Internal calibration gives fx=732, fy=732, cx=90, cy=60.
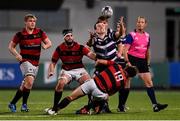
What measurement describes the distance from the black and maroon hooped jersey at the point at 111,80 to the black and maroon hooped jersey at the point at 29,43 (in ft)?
7.13

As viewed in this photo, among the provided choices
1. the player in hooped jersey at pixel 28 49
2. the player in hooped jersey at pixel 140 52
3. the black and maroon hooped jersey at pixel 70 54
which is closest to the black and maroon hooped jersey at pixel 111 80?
the black and maroon hooped jersey at pixel 70 54

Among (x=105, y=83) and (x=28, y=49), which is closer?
(x=105, y=83)

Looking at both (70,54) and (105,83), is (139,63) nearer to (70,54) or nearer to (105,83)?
(70,54)

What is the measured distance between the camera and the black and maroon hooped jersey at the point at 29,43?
50.6 ft

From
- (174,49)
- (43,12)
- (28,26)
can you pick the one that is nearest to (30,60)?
(28,26)

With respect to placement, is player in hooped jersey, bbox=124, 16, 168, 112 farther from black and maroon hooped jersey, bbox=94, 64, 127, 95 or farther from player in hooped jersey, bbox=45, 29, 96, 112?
black and maroon hooped jersey, bbox=94, 64, 127, 95

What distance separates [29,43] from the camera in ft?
50.6

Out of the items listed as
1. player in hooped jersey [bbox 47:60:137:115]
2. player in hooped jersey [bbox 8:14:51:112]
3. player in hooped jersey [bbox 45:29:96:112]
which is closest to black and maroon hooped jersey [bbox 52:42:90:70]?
player in hooped jersey [bbox 45:29:96:112]

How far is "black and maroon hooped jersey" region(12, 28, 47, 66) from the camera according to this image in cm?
1543

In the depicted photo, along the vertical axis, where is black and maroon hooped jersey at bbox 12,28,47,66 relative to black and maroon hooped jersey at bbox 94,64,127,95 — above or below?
above

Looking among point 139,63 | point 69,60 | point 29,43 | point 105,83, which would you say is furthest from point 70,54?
point 139,63

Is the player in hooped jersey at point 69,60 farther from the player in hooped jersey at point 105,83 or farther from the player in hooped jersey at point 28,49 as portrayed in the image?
the player in hooped jersey at point 105,83

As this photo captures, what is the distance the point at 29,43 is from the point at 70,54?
1110 mm

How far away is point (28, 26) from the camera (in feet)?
50.4
